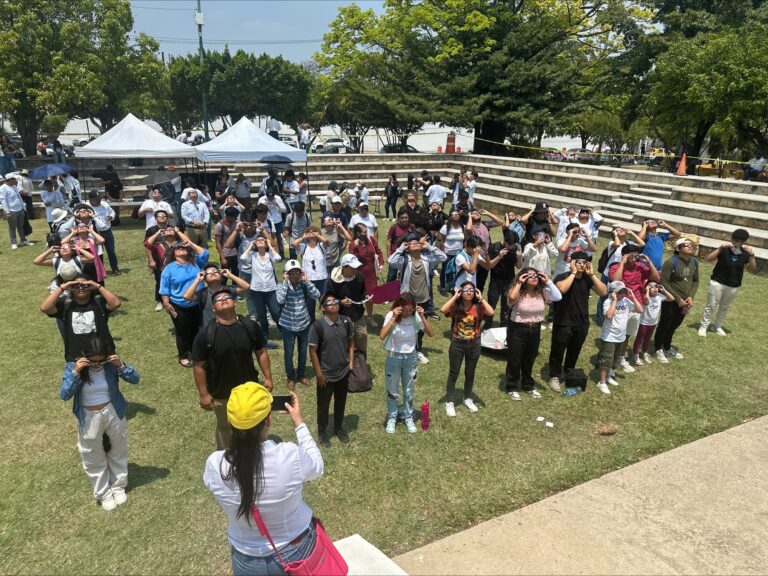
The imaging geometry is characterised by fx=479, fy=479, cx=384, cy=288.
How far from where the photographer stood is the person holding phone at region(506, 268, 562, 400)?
19.0 feet

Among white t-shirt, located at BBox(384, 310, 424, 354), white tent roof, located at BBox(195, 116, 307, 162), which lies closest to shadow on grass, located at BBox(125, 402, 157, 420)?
white t-shirt, located at BBox(384, 310, 424, 354)

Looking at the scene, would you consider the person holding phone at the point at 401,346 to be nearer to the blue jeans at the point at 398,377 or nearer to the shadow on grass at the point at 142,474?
the blue jeans at the point at 398,377

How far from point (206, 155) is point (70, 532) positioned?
497 inches

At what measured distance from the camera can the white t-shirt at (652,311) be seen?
672 centimetres

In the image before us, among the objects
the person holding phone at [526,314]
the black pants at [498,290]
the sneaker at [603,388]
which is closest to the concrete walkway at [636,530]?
the sneaker at [603,388]

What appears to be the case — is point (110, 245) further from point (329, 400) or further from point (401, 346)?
point (401, 346)

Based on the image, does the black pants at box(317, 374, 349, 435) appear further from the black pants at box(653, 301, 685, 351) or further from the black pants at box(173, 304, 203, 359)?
the black pants at box(653, 301, 685, 351)

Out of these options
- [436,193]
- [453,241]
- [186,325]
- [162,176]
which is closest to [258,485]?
[186,325]

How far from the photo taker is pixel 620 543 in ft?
12.8

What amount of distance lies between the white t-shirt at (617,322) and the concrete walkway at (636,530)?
1.72m

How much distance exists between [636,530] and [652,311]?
3.60m

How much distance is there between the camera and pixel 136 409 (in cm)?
583

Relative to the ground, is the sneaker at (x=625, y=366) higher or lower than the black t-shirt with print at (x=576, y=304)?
lower

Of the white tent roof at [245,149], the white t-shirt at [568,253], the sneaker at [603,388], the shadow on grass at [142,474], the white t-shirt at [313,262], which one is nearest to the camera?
the shadow on grass at [142,474]
